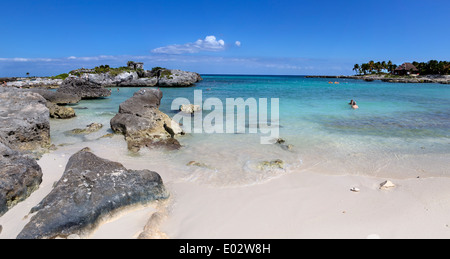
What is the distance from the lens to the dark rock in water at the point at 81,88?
2375 cm

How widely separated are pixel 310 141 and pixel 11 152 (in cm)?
869

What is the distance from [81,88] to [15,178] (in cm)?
2274

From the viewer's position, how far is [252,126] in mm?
12430

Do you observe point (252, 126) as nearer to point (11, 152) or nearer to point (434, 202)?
point (434, 202)

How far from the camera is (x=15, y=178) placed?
15.3ft

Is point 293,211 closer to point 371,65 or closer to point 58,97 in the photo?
point 58,97

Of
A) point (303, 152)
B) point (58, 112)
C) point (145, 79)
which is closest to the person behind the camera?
point (303, 152)

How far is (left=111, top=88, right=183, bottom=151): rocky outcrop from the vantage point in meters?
8.74

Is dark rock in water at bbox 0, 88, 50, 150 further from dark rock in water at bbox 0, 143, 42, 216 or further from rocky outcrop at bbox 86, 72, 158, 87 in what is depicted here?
rocky outcrop at bbox 86, 72, 158, 87

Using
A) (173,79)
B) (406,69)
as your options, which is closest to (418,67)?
(406,69)

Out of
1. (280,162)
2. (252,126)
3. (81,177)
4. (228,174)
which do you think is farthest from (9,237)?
(252,126)

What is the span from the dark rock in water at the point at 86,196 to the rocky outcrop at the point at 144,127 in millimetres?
3478
